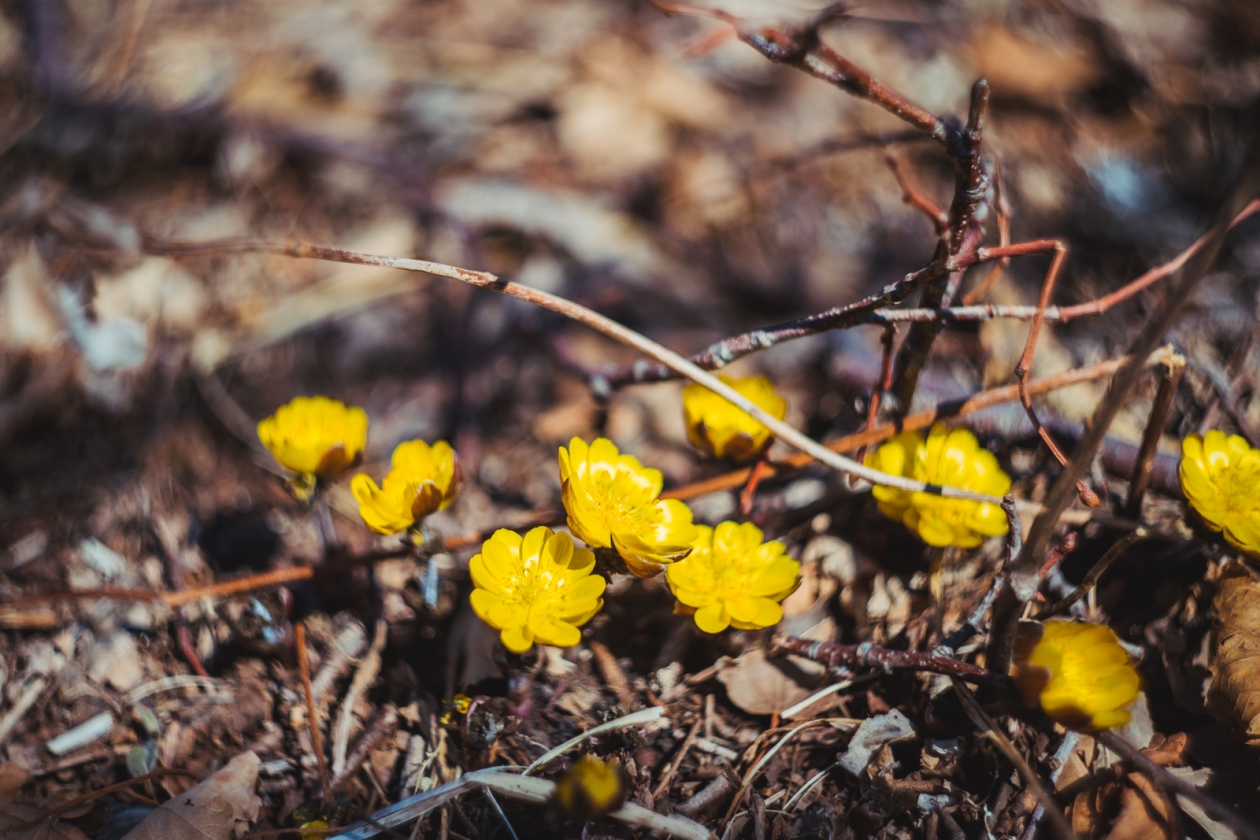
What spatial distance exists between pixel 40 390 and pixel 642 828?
91.3 inches

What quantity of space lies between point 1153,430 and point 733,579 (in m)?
0.94

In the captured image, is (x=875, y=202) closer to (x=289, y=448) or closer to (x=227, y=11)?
(x=289, y=448)

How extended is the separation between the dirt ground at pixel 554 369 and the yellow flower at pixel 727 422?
0.49 ft

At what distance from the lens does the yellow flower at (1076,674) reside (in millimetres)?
1229

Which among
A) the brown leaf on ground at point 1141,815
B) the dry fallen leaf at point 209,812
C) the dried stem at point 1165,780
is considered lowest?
the dry fallen leaf at point 209,812

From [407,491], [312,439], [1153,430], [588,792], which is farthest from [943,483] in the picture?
[312,439]

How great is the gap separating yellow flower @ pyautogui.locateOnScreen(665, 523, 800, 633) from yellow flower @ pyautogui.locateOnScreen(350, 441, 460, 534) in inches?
20.5

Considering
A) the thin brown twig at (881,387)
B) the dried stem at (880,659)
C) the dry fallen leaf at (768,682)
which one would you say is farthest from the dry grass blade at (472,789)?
the thin brown twig at (881,387)

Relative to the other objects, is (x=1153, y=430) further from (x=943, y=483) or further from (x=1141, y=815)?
(x=1141, y=815)

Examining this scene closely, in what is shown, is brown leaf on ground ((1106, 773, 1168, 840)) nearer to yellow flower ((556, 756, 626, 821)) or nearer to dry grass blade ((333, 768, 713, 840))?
dry grass blade ((333, 768, 713, 840))

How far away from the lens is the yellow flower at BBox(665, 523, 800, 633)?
148 centimetres

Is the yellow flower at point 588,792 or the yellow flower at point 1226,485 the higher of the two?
the yellow flower at point 1226,485

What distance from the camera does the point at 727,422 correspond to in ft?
5.95

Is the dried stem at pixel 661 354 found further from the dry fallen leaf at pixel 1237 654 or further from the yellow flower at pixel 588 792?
the yellow flower at pixel 588 792
